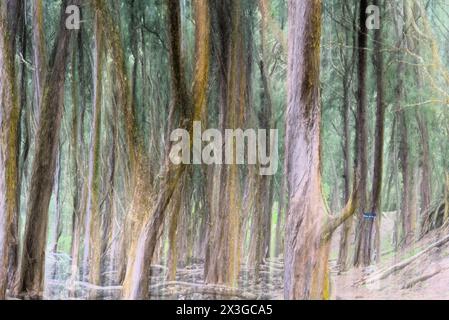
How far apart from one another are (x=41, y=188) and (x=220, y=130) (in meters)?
4.92

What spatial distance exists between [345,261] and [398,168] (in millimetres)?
4980

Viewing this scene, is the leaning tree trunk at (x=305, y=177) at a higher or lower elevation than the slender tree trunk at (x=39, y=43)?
lower

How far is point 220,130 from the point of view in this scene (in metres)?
13.7

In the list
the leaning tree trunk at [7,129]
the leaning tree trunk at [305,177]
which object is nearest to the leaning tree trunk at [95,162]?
the leaning tree trunk at [7,129]

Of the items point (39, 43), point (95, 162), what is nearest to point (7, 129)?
point (39, 43)

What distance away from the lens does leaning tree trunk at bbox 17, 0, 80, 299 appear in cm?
920

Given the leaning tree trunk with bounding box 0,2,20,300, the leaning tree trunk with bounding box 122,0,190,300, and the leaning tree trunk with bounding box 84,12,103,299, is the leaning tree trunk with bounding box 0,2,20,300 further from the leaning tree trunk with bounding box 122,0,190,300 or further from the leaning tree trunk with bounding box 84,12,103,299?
the leaning tree trunk with bounding box 84,12,103,299

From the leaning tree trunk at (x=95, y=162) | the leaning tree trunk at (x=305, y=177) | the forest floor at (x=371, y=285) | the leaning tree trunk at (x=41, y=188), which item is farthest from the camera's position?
the leaning tree trunk at (x=95, y=162)

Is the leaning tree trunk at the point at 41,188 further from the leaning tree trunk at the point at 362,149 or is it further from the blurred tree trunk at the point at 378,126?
the blurred tree trunk at the point at 378,126

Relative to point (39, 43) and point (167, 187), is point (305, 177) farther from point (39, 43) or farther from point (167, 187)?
point (39, 43)

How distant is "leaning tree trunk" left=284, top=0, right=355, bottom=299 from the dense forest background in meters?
0.01

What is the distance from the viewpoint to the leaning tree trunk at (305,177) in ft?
23.0

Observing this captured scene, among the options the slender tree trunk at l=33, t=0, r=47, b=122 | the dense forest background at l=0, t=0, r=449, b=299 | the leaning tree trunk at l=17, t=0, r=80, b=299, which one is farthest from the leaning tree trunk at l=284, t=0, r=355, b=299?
the slender tree trunk at l=33, t=0, r=47, b=122

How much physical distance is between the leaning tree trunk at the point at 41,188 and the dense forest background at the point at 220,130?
19mm
